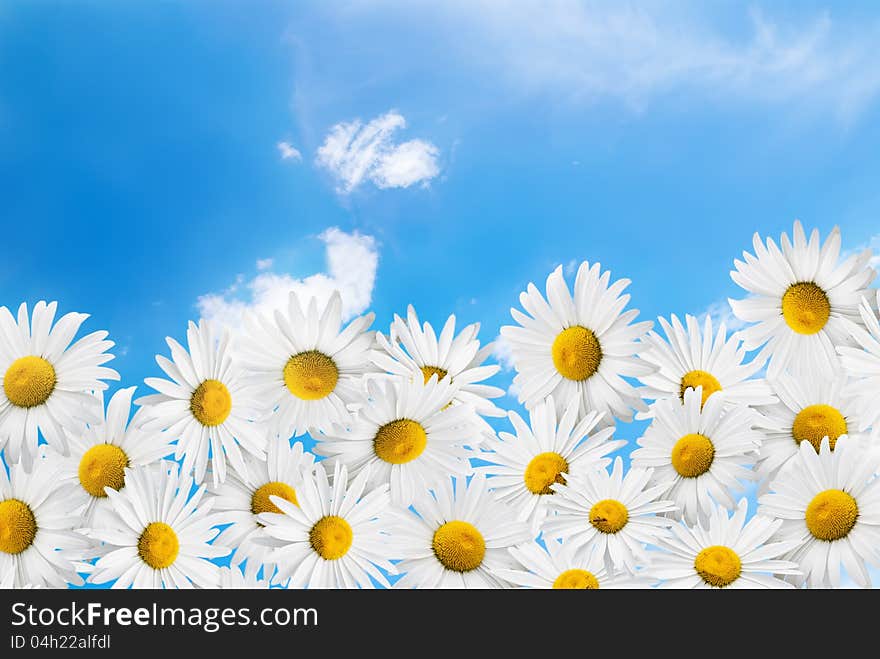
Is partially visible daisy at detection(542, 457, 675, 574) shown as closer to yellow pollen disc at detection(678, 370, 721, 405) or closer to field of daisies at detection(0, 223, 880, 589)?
field of daisies at detection(0, 223, 880, 589)

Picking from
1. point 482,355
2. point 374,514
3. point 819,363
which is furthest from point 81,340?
point 819,363

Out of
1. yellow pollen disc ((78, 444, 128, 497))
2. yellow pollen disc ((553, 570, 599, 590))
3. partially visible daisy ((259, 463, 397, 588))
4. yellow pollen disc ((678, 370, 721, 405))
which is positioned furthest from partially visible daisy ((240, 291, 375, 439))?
yellow pollen disc ((678, 370, 721, 405))

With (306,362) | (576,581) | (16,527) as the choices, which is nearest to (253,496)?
(306,362)

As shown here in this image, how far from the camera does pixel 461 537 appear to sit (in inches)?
55.5

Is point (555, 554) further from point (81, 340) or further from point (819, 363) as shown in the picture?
point (81, 340)

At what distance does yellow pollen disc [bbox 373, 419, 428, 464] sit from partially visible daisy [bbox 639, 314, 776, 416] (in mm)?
454

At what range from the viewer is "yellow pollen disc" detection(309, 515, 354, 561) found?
1.40 m

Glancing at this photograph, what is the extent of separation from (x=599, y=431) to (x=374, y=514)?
16.9 inches

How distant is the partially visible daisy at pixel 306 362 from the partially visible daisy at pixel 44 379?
1.06 ft

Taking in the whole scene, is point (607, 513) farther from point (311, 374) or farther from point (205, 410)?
point (205, 410)

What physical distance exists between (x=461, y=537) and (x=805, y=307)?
779 mm
